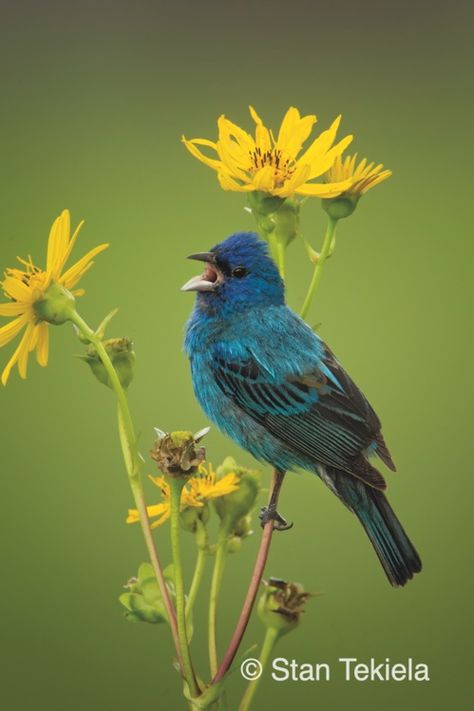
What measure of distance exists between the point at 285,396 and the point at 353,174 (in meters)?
0.41

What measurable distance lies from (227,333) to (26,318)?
1.61ft

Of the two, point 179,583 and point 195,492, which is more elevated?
point 195,492

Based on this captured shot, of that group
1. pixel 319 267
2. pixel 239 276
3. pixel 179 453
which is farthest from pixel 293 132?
pixel 179 453

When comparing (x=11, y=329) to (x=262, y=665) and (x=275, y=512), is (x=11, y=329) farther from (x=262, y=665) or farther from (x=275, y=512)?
(x=262, y=665)

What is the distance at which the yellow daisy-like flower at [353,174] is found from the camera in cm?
143

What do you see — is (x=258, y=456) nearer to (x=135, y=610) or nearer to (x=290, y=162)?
(x=135, y=610)

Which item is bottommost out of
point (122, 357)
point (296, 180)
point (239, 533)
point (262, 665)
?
point (262, 665)

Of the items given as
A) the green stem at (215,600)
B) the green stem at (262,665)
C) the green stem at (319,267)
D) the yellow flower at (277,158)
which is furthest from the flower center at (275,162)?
the green stem at (262,665)

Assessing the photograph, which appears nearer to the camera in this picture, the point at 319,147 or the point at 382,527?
the point at 319,147

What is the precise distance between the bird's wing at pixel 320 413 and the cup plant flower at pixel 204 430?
0.22m

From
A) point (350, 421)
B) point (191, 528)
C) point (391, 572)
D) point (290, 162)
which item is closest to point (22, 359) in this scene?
point (191, 528)

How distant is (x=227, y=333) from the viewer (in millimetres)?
1710

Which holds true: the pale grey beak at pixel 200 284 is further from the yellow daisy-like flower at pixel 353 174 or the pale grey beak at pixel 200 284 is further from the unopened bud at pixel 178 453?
the unopened bud at pixel 178 453

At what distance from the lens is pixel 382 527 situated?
1612 mm
